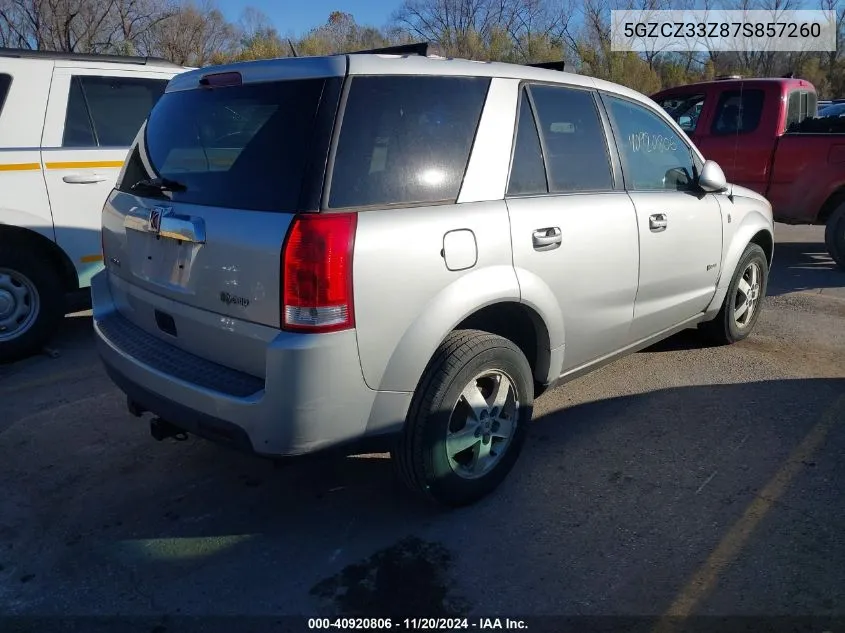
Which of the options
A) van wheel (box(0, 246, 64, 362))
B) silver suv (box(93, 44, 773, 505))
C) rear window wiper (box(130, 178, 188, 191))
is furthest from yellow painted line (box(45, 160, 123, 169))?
rear window wiper (box(130, 178, 188, 191))

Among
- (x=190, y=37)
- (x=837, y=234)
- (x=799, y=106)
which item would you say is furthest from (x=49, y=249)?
(x=190, y=37)

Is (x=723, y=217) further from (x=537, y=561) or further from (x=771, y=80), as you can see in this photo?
(x=771, y=80)

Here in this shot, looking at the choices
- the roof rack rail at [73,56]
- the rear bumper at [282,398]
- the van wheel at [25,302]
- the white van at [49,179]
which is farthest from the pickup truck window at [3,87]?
the rear bumper at [282,398]

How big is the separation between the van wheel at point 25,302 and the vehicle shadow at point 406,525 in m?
1.25

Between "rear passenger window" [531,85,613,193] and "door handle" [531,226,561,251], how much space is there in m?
0.25

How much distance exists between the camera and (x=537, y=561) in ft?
9.14

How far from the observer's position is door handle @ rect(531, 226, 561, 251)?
315 centimetres

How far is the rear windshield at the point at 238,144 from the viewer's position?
8.49 ft

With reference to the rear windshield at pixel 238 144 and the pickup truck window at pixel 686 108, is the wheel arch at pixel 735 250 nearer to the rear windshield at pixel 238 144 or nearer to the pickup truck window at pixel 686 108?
the rear windshield at pixel 238 144

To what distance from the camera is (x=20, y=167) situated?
481cm

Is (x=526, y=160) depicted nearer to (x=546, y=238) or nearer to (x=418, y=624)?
(x=546, y=238)

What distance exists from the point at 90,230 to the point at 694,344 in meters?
4.51

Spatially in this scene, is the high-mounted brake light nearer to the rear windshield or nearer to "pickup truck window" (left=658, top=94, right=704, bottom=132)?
the rear windshield

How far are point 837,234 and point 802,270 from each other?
1.66 feet
